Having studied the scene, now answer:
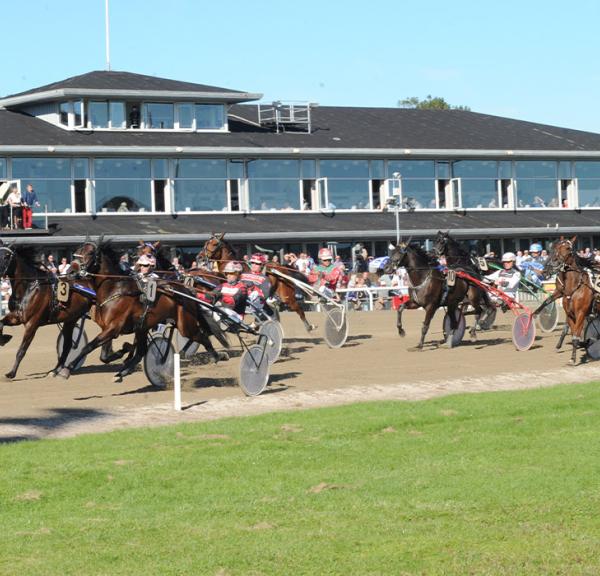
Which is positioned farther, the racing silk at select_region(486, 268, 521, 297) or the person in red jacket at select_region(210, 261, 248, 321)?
the racing silk at select_region(486, 268, 521, 297)

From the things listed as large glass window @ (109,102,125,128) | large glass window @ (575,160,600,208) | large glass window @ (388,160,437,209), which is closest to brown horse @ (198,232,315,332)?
large glass window @ (109,102,125,128)

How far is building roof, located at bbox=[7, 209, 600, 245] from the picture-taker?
42375 mm

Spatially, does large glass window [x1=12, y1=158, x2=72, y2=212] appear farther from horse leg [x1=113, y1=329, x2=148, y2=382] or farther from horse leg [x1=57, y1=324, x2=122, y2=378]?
horse leg [x1=57, y1=324, x2=122, y2=378]

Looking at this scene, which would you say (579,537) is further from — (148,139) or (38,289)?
(148,139)

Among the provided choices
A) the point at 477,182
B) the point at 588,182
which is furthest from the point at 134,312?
the point at 588,182

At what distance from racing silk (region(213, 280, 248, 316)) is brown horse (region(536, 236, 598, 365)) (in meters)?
5.00

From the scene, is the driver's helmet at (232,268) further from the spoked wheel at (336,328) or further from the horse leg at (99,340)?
the horse leg at (99,340)

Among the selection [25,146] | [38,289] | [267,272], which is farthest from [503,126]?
[38,289]

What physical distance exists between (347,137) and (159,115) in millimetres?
7570

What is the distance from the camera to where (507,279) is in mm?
28141

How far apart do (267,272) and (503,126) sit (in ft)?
111

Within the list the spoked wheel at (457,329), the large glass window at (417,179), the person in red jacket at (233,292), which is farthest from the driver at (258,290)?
the large glass window at (417,179)

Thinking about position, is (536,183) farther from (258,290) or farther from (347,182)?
(258,290)

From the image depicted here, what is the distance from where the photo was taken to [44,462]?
39.1 feet
